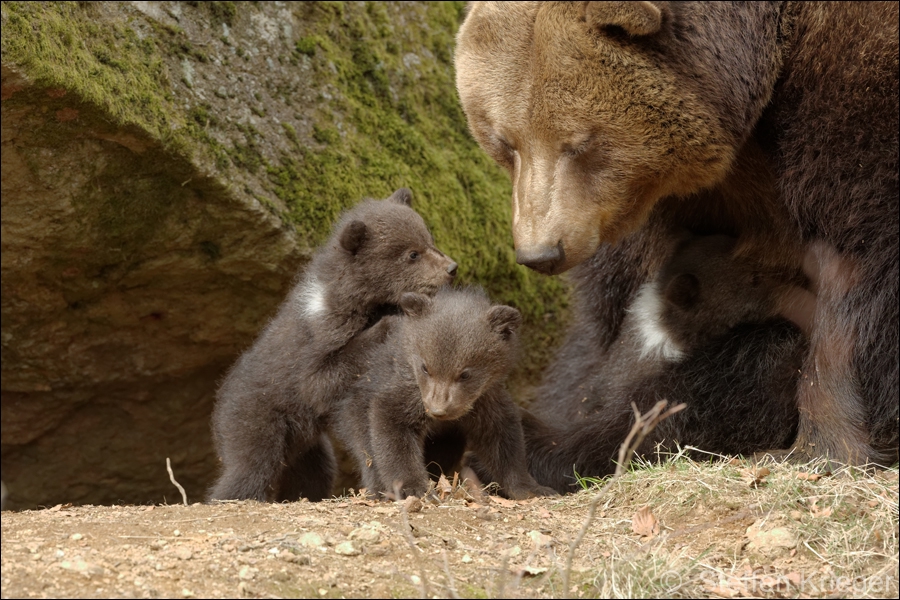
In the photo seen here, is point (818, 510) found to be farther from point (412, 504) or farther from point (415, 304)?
point (415, 304)

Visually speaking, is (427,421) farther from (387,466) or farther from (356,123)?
(356,123)

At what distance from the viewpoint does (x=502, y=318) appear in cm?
488

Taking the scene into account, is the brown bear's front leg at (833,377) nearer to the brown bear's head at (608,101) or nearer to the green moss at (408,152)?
the brown bear's head at (608,101)

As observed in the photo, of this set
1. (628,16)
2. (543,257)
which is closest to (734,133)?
(628,16)

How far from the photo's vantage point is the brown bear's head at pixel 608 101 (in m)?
4.32

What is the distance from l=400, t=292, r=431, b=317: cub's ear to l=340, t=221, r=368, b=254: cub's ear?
467mm

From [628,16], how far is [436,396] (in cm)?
186

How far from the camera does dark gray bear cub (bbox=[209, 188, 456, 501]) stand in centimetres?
514

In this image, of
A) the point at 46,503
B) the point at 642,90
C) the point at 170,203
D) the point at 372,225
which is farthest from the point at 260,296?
the point at 642,90

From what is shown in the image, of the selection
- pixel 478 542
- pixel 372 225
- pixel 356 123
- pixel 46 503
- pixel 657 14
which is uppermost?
pixel 657 14

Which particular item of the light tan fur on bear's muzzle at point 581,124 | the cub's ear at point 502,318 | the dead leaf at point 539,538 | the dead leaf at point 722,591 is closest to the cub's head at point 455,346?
the cub's ear at point 502,318

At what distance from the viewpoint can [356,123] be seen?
638cm

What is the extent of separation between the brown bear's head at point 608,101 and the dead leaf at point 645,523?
1.14m

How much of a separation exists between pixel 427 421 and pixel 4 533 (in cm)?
195
